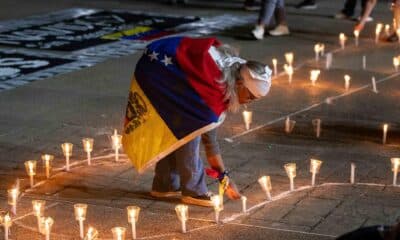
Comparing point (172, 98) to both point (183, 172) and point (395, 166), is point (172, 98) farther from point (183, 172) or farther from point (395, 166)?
point (395, 166)

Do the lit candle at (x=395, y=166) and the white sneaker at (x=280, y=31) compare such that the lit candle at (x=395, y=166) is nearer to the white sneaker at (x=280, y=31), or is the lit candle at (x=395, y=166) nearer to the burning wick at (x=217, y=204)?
the burning wick at (x=217, y=204)

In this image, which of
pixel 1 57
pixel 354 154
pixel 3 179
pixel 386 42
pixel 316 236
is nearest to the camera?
pixel 316 236

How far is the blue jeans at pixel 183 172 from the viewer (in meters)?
5.73

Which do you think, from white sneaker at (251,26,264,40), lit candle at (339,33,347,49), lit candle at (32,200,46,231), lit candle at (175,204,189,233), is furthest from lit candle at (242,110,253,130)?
white sneaker at (251,26,264,40)

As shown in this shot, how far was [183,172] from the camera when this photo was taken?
578cm

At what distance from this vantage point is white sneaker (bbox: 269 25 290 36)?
13.1m

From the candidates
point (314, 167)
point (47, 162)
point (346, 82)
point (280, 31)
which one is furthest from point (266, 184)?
point (280, 31)

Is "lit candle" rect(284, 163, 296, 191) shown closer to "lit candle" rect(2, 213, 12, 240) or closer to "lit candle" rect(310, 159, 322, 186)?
"lit candle" rect(310, 159, 322, 186)

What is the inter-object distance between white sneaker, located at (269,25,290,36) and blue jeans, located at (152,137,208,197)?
739 centimetres

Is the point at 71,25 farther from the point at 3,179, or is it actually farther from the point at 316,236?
the point at 316,236

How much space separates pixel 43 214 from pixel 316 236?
1647 millimetres

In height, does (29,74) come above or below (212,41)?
below

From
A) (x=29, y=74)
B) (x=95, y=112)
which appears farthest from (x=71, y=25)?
(x=95, y=112)

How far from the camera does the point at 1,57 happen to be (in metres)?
11.1
